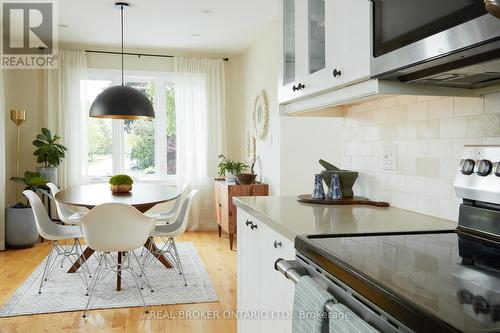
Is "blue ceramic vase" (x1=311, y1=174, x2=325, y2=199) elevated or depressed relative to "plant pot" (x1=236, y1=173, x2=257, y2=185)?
elevated

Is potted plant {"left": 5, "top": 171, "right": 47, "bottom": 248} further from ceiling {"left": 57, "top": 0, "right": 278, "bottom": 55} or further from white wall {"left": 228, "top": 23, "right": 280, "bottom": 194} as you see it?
white wall {"left": 228, "top": 23, "right": 280, "bottom": 194}

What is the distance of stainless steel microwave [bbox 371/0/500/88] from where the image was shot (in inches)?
38.8

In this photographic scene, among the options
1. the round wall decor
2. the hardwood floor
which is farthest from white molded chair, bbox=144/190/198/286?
the round wall decor

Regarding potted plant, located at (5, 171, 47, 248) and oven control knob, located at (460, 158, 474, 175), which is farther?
potted plant, located at (5, 171, 47, 248)

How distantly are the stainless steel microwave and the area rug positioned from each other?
2412 millimetres

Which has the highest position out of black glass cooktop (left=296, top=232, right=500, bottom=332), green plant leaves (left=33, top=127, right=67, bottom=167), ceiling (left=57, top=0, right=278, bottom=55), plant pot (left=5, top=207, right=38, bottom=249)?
ceiling (left=57, top=0, right=278, bottom=55)

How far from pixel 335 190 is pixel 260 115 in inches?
128

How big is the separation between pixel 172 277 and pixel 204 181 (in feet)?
8.19

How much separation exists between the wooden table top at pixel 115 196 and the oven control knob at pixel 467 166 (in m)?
2.58

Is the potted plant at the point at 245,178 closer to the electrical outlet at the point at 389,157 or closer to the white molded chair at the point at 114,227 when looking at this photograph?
the white molded chair at the point at 114,227

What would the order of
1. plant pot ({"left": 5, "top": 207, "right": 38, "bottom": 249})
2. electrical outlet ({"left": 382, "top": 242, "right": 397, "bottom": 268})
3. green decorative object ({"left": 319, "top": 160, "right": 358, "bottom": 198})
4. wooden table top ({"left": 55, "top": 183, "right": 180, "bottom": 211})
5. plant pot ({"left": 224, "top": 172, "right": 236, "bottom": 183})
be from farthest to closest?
plant pot ({"left": 224, "top": 172, "right": 236, "bottom": 183}) → plant pot ({"left": 5, "top": 207, "right": 38, "bottom": 249}) → wooden table top ({"left": 55, "top": 183, "right": 180, "bottom": 211}) → green decorative object ({"left": 319, "top": 160, "right": 358, "bottom": 198}) → electrical outlet ({"left": 382, "top": 242, "right": 397, "bottom": 268})

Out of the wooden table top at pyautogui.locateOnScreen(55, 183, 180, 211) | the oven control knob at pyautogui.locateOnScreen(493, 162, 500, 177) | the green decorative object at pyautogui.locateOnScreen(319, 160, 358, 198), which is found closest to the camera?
the oven control knob at pyautogui.locateOnScreen(493, 162, 500, 177)

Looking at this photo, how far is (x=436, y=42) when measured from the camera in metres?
1.11

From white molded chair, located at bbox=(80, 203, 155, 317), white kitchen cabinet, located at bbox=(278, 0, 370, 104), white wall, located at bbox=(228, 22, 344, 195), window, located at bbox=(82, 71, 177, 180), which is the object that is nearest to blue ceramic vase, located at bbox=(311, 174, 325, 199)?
white kitchen cabinet, located at bbox=(278, 0, 370, 104)
